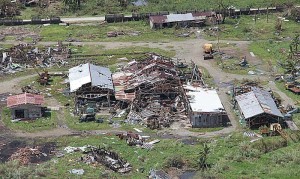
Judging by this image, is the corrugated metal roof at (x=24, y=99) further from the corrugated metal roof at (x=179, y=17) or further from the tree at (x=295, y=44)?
the tree at (x=295, y=44)

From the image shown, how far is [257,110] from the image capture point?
4803 cm

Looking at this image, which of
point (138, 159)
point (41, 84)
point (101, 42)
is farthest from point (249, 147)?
point (101, 42)

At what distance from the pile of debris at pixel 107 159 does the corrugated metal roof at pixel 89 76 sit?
34.1ft

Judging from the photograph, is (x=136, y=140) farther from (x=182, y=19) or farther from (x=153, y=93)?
(x=182, y=19)

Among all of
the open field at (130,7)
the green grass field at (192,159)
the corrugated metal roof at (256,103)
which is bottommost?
the green grass field at (192,159)

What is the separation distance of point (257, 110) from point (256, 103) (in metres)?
1.14

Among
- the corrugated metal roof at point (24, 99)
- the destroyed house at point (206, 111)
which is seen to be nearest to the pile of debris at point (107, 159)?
the destroyed house at point (206, 111)

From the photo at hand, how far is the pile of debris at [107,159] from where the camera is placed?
134 feet

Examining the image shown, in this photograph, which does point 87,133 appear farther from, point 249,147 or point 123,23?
point 123,23

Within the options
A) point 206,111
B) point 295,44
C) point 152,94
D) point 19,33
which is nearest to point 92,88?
point 152,94

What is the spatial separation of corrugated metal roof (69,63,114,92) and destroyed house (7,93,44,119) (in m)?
3.94

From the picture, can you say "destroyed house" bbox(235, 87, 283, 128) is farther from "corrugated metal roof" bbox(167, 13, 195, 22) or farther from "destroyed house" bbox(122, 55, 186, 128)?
"corrugated metal roof" bbox(167, 13, 195, 22)

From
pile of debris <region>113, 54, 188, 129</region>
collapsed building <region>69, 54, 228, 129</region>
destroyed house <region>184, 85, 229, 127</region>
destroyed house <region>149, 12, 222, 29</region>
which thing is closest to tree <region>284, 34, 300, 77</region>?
collapsed building <region>69, 54, 228, 129</region>

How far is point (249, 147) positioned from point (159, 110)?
30.2 ft
